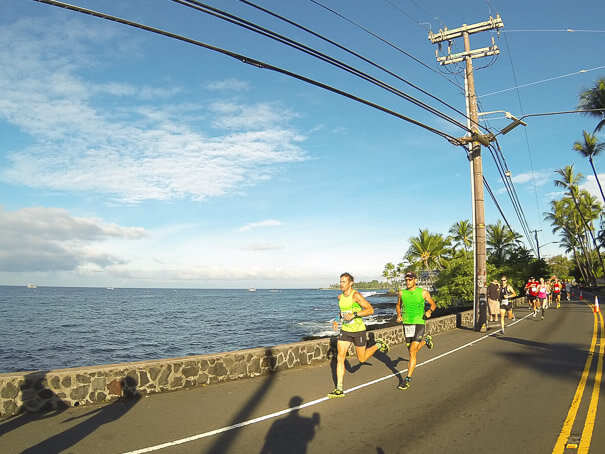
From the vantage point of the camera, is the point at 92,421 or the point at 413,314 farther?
the point at 413,314

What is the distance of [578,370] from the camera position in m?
7.92

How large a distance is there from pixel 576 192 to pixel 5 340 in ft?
213

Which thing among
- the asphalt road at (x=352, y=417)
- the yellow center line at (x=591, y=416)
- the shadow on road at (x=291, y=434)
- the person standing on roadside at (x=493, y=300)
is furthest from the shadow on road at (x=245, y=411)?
the person standing on roadside at (x=493, y=300)

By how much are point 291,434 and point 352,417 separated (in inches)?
40.0

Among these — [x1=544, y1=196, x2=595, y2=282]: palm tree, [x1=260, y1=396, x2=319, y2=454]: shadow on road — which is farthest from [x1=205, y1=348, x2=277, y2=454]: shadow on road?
[x1=544, y1=196, x2=595, y2=282]: palm tree

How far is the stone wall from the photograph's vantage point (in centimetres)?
563

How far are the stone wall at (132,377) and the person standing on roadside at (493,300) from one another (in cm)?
1094

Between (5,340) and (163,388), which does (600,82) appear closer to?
(163,388)

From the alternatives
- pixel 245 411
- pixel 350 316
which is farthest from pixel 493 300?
pixel 245 411

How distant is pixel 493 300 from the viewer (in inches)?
738

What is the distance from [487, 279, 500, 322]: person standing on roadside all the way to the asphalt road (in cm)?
850

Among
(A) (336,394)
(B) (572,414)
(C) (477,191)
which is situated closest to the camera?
(B) (572,414)

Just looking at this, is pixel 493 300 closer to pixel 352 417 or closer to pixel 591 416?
pixel 591 416

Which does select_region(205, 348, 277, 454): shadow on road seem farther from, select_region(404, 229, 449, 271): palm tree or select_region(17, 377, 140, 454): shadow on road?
select_region(404, 229, 449, 271): palm tree
